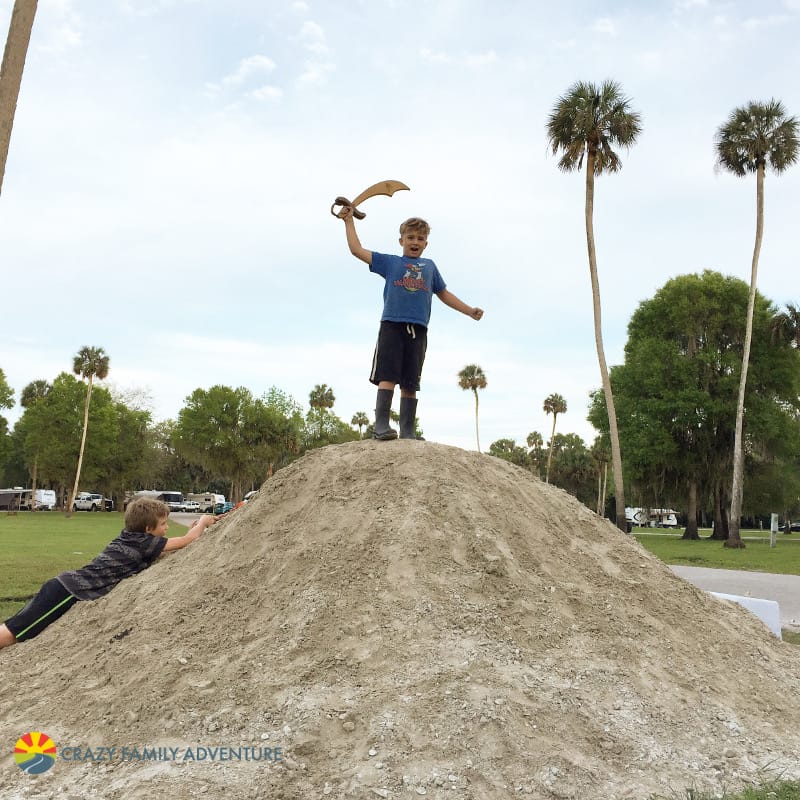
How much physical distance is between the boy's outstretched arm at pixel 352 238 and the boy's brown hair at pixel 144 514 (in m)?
2.62

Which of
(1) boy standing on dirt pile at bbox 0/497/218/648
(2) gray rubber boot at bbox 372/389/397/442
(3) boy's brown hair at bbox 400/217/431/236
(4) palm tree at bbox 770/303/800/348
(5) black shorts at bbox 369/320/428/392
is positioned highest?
(4) palm tree at bbox 770/303/800/348

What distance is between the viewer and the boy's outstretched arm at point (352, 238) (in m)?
6.32

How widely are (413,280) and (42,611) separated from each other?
3839 mm

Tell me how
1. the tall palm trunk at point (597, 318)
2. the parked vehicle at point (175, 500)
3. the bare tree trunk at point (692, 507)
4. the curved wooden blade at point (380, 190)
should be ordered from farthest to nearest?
the parked vehicle at point (175, 500)
the bare tree trunk at point (692, 507)
the tall palm trunk at point (597, 318)
the curved wooden blade at point (380, 190)

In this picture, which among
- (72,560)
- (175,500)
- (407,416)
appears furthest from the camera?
(175,500)

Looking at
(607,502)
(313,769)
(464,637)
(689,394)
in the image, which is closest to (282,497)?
(464,637)

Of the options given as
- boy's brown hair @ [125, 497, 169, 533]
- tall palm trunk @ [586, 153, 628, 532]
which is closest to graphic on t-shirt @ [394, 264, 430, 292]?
boy's brown hair @ [125, 497, 169, 533]

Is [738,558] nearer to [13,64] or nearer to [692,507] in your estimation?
[692,507]

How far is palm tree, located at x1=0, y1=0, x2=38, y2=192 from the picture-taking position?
721 cm

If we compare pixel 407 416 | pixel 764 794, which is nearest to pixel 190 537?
pixel 407 416

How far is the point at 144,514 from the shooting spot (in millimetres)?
5621

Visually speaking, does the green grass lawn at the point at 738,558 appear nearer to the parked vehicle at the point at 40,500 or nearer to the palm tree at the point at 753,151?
the palm tree at the point at 753,151

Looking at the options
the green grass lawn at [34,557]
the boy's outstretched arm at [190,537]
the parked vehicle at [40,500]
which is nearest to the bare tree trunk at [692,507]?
the green grass lawn at [34,557]

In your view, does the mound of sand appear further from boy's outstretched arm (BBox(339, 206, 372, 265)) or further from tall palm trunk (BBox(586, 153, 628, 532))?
tall palm trunk (BBox(586, 153, 628, 532))
